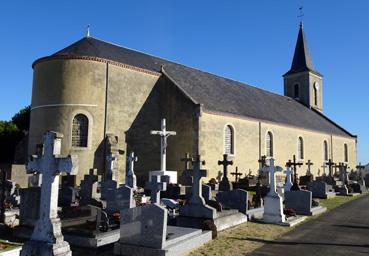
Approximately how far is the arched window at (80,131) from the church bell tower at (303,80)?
29069mm

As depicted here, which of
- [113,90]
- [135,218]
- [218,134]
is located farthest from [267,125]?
[135,218]

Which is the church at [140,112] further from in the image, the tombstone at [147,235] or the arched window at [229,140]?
the tombstone at [147,235]

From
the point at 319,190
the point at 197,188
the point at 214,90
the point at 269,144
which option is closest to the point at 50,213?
the point at 197,188

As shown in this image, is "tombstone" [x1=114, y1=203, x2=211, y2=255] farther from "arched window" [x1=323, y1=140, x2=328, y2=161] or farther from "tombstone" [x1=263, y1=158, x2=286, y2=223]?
"arched window" [x1=323, y1=140, x2=328, y2=161]

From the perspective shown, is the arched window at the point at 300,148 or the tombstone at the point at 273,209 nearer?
the tombstone at the point at 273,209

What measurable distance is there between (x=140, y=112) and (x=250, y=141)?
843 centimetres

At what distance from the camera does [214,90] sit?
27625 mm

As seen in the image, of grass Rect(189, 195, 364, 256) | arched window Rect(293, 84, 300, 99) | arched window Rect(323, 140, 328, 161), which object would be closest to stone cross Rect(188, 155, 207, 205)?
grass Rect(189, 195, 364, 256)

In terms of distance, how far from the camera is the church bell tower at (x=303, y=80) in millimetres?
41969

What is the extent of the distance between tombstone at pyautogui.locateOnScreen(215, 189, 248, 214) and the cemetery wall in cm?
1024

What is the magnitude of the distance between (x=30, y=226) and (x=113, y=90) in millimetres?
14515

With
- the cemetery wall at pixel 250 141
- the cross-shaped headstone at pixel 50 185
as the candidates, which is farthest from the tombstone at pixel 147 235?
the cemetery wall at pixel 250 141

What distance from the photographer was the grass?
7234 millimetres

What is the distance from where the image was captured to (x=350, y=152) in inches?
1602
